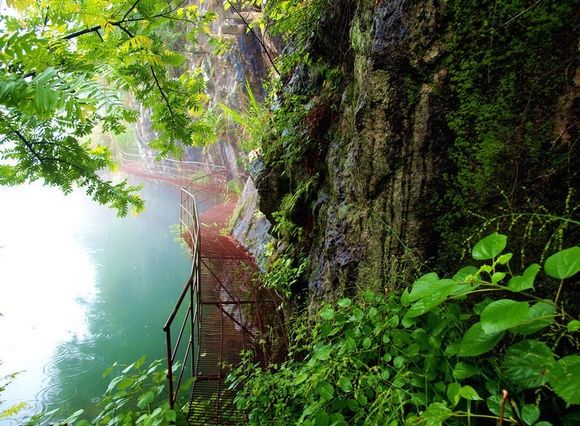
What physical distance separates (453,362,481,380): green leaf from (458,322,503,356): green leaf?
0.65 ft

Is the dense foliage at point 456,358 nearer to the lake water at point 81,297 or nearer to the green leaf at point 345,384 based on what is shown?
the green leaf at point 345,384

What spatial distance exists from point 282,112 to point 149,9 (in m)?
1.77

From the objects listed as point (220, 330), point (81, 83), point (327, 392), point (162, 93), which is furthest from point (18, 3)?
point (220, 330)

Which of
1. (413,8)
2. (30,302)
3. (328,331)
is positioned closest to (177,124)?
(413,8)

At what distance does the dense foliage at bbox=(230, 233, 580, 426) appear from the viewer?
86cm

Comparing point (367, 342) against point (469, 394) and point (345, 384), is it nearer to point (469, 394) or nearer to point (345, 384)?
point (345, 384)

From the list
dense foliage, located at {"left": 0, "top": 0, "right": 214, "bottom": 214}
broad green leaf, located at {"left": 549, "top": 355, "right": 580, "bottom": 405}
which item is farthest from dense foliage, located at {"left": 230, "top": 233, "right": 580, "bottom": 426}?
dense foliage, located at {"left": 0, "top": 0, "right": 214, "bottom": 214}

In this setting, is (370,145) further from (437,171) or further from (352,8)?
(352,8)

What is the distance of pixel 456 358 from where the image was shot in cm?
122

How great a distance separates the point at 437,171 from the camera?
5.86ft

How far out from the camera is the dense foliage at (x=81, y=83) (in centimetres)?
163

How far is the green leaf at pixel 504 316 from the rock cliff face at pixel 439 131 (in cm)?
64

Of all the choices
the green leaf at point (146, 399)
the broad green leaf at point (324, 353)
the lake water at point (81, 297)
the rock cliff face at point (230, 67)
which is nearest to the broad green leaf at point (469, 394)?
the broad green leaf at point (324, 353)

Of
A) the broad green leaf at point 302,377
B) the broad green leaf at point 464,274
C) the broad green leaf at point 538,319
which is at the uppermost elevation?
the broad green leaf at point 464,274
